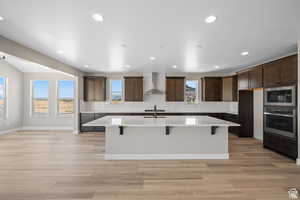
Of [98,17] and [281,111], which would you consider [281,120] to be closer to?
[281,111]

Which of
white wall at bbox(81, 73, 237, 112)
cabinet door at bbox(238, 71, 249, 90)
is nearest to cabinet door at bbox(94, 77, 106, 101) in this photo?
white wall at bbox(81, 73, 237, 112)

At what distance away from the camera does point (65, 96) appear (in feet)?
22.9

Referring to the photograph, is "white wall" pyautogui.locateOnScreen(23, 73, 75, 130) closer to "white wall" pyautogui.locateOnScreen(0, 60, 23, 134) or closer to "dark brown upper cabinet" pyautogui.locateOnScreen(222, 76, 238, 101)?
"white wall" pyautogui.locateOnScreen(0, 60, 23, 134)

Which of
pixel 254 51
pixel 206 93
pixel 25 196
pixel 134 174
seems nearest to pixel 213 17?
pixel 254 51

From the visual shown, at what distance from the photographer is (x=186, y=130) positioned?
3.58m

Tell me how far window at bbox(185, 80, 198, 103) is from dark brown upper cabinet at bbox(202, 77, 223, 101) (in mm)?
461

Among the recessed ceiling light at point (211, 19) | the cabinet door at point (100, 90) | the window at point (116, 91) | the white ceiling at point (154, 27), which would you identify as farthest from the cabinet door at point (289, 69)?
the cabinet door at point (100, 90)

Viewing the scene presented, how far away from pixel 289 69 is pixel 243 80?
73.8 inches

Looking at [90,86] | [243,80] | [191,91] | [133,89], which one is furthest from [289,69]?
[90,86]

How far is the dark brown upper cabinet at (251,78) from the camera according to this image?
4.45m

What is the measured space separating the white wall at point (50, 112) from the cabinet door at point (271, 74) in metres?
6.95

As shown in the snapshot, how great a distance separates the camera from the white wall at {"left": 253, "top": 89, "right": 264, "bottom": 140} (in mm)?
5154

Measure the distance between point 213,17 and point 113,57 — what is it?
2.84 metres

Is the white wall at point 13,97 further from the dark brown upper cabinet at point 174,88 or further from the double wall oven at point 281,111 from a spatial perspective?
the double wall oven at point 281,111
